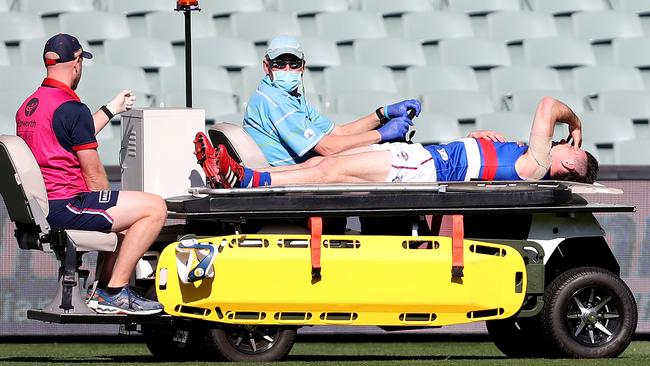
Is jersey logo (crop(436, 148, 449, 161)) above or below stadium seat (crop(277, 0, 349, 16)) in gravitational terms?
below

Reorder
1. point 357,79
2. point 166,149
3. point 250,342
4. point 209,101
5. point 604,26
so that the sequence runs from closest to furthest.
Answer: point 250,342 < point 166,149 < point 209,101 < point 357,79 < point 604,26

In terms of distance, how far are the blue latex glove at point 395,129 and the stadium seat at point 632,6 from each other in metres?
6.07

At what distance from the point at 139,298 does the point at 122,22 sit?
19.2 ft

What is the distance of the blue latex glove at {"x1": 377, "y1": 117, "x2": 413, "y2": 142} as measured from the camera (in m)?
8.95

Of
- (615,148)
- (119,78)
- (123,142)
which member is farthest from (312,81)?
(123,142)

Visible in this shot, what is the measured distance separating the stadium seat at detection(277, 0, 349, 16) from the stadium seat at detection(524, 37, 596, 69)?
1649 millimetres

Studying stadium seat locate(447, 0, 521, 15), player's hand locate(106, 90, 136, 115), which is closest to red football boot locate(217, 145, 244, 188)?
player's hand locate(106, 90, 136, 115)

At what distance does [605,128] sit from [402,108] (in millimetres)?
4847

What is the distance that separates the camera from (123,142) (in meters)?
8.95

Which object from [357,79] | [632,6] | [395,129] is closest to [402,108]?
[395,129]

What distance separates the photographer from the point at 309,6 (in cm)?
1388

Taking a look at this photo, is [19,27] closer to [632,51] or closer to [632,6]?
[632,51]

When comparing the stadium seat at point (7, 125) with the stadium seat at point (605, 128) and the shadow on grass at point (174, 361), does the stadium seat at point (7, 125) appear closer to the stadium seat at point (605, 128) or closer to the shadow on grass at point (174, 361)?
the shadow on grass at point (174, 361)

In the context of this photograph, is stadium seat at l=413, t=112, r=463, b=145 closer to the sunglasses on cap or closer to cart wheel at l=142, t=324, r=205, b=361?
the sunglasses on cap
